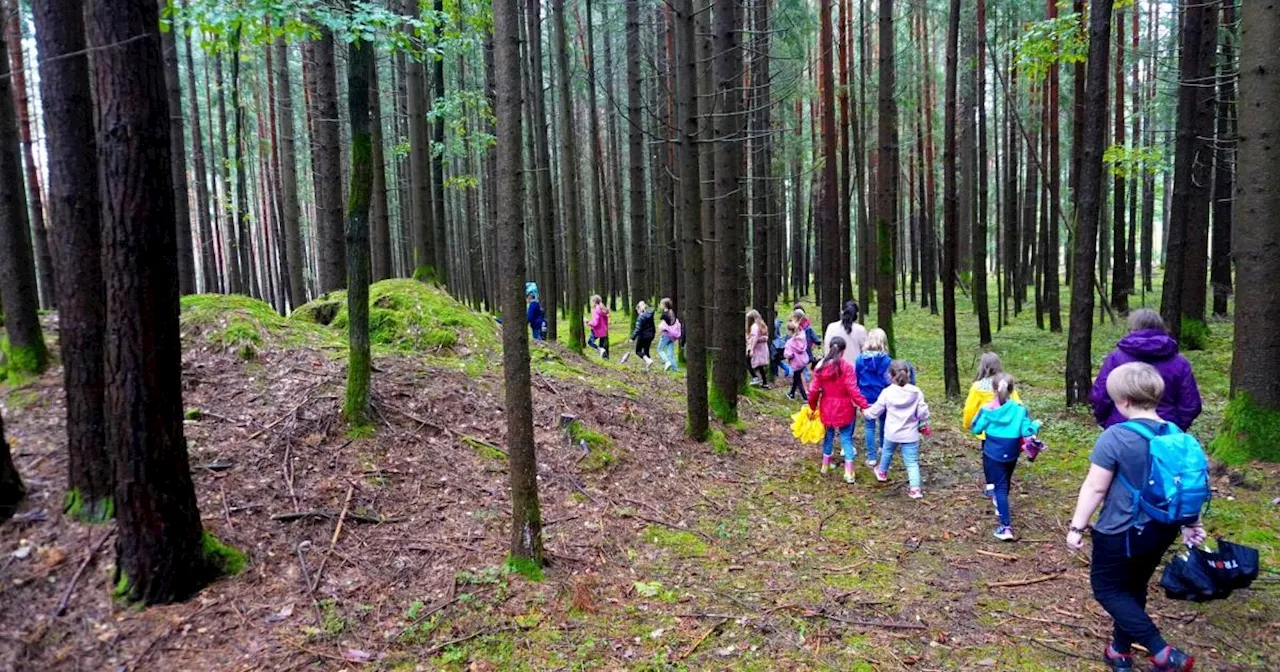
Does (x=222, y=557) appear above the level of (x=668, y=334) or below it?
below

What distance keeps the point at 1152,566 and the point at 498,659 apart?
397 centimetres

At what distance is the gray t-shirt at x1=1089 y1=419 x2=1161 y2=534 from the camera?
146 inches

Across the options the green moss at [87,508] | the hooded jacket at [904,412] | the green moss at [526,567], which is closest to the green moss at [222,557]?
the green moss at [87,508]

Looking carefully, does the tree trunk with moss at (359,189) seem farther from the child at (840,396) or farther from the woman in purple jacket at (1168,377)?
the woman in purple jacket at (1168,377)

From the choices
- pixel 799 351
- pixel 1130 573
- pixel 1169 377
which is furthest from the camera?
pixel 799 351

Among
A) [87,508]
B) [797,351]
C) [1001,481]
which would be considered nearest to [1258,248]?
[1001,481]

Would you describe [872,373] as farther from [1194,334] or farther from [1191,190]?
[1194,334]

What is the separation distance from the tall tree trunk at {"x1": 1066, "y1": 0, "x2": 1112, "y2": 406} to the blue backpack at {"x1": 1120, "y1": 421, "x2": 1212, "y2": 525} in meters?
6.56

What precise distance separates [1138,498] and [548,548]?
417cm

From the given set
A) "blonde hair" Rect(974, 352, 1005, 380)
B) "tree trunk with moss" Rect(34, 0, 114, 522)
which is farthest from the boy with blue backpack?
"tree trunk with moss" Rect(34, 0, 114, 522)

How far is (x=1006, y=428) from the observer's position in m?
6.23

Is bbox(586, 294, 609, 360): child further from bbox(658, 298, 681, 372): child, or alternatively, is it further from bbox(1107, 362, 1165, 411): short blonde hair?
bbox(1107, 362, 1165, 411): short blonde hair

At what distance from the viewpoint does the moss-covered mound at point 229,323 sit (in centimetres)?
788

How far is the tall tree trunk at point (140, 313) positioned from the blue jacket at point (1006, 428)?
662cm
